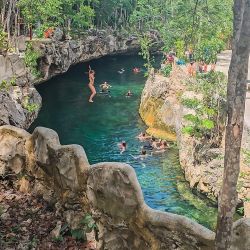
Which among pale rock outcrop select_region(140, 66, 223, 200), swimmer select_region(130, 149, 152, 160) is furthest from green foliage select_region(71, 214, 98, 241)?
swimmer select_region(130, 149, 152, 160)

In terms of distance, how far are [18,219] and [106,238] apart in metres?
2.50

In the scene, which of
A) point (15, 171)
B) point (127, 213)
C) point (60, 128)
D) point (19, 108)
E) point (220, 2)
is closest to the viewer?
point (127, 213)

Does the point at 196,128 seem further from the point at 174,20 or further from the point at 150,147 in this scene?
the point at 174,20

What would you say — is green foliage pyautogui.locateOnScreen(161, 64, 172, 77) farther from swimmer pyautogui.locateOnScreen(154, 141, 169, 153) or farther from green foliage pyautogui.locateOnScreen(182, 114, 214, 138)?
green foliage pyautogui.locateOnScreen(182, 114, 214, 138)

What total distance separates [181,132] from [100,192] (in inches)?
592

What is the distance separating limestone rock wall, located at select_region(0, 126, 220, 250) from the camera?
862cm

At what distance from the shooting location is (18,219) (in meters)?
11.0

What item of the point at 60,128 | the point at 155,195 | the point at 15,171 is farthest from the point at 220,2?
the point at 15,171

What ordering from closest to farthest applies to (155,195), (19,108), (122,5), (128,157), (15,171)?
1. (15,171)
2. (155,195)
3. (128,157)
4. (19,108)
5. (122,5)

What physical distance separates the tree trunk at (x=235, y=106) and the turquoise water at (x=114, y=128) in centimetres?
1232

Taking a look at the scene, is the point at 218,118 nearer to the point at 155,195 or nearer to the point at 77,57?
the point at 155,195

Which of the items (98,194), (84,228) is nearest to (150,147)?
(84,228)

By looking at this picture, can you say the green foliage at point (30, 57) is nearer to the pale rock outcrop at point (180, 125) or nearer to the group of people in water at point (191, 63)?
the pale rock outcrop at point (180, 125)

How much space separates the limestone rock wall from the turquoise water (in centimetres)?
902
